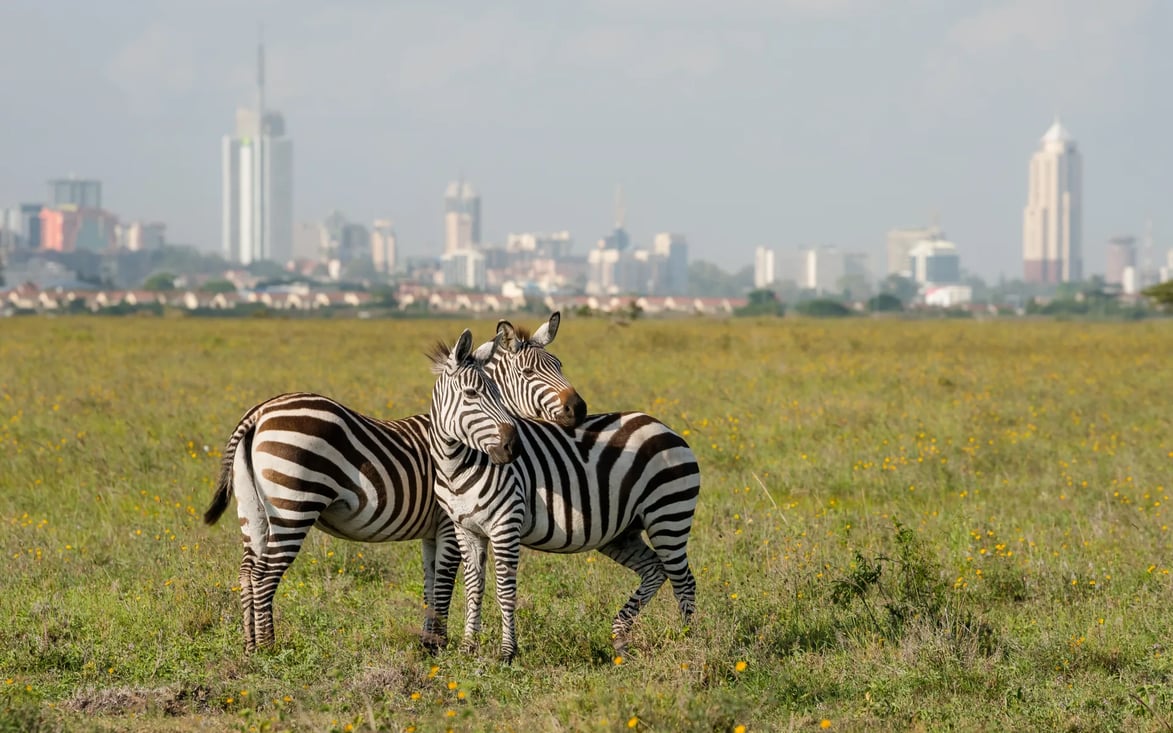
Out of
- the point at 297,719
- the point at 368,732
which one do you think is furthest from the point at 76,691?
the point at 368,732

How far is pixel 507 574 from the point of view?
7023mm

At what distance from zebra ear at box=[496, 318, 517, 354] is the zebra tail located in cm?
142

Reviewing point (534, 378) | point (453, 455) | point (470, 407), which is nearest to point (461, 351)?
point (470, 407)

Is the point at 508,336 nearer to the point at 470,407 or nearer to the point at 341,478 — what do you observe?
the point at 470,407

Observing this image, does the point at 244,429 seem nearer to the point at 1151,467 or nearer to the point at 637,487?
the point at 637,487

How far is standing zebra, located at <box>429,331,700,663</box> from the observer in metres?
7.05

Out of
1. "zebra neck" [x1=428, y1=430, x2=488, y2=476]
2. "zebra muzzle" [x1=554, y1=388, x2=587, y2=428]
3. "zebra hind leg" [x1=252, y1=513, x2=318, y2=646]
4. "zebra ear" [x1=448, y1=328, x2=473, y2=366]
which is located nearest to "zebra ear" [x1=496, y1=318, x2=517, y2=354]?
"zebra ear" [x1=448, y1=328, x2=473, y2=366]

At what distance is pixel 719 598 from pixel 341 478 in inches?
103

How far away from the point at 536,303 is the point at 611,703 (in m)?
160

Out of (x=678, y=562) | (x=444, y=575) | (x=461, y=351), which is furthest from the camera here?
(x=678, y=562)

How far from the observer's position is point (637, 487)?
295 inches

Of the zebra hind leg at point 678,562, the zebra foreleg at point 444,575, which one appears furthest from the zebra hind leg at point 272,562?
the zebra hind leg at point 678,562

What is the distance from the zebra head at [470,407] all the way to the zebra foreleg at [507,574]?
0.43 meters

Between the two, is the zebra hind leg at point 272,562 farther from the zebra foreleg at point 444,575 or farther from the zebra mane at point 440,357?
the zebra mane at point 440,357
